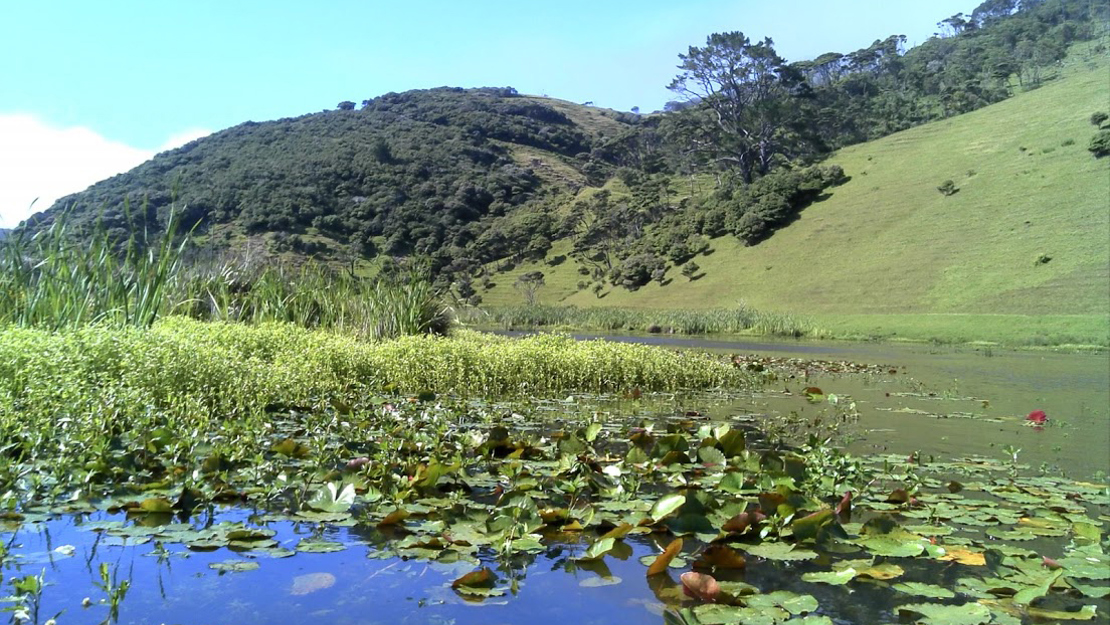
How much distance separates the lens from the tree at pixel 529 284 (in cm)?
6028

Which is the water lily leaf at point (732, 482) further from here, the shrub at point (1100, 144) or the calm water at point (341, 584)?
the shrub at point (1100, 144)

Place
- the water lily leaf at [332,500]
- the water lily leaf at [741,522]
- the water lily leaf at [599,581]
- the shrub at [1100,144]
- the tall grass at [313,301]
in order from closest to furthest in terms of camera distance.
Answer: the water lily leaf at [599,581] → the water lily leaf at [741,522] → the water lily leaf at [332,500] → the tall grass at [313,301] → the shrub at [1100,144]

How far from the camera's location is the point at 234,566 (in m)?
3.30

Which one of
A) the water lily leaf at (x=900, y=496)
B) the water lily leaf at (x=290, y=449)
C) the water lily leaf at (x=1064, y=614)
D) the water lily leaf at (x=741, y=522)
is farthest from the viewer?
the water lily leaf at (x=290, y=449)

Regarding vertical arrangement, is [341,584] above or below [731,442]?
above

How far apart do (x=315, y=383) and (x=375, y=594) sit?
521 cm

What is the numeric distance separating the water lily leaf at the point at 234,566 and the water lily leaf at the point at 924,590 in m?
2.75

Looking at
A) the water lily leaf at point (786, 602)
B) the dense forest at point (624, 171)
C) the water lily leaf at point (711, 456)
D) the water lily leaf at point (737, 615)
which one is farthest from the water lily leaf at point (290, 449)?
the dense forest at point (624, 171)

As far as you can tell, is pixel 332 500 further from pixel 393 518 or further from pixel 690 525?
pixel 690 525

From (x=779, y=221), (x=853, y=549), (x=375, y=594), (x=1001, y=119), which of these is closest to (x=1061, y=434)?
(x=853, y=549)

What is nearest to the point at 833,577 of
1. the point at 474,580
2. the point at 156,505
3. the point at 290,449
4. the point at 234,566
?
the point at 474,580

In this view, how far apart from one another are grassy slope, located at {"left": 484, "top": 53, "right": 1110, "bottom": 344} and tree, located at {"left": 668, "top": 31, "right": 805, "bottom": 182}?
22.2ft

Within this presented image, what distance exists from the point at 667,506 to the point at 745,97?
67861 millimetres

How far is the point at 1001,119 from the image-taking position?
54.7 metres
